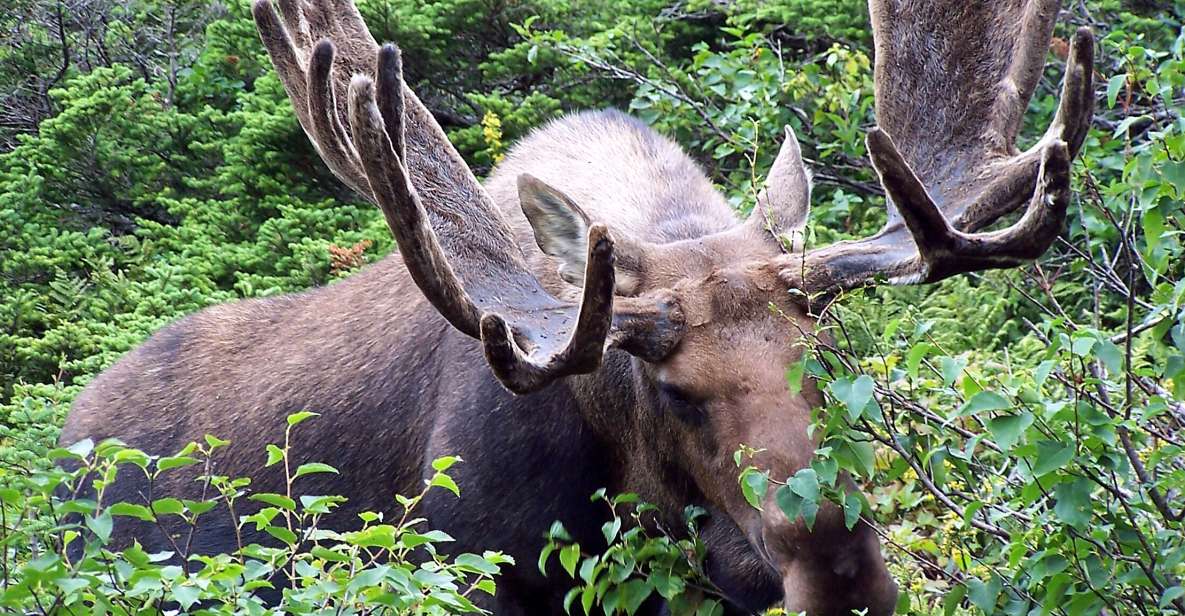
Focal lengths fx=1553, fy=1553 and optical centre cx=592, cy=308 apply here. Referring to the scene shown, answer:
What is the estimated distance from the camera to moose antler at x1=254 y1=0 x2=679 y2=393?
166 inches

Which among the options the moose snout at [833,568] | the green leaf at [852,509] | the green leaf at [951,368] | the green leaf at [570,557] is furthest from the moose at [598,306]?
the green leaf at [951,368]

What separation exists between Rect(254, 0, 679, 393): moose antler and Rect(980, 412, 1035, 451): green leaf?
1.04 m

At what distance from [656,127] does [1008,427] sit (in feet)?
17.0

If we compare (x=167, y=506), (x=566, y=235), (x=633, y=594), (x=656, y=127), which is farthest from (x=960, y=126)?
(x=656, y=127)

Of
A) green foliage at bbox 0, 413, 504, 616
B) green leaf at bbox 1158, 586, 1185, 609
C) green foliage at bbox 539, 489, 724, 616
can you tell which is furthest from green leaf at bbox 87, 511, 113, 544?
green leaf at bbox 1158, 586, 1185, 609

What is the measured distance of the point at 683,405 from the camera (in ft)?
15.0

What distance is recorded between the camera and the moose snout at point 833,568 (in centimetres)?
412

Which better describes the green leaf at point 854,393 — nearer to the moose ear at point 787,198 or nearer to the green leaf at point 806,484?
the green leaf at point 806,484

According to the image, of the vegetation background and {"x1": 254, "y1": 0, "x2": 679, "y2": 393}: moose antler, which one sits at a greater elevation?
{"x1": 254, "y1": 0, "x2": 679, "y2": 393}: moose antler

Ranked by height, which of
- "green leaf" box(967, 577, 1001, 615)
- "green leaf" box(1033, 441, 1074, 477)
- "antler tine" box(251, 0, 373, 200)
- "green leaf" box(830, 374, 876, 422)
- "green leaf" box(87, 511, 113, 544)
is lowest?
"green leaf" box(967, 577, 1001, 615)

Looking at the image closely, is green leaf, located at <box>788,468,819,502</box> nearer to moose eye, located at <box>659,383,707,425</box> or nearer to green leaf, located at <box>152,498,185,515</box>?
moose eye, located at <box>659,383,707,425</box>

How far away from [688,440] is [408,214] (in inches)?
42.6

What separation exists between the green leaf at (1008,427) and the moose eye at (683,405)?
37.9 inches

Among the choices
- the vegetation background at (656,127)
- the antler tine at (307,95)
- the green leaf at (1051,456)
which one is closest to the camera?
the green leaf at (1051,456)
